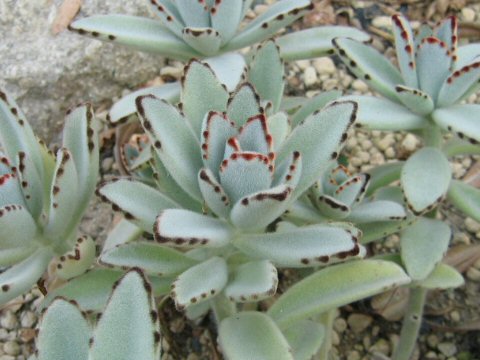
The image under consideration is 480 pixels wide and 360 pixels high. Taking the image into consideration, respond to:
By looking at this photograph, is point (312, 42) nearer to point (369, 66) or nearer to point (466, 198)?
point (369, 66)

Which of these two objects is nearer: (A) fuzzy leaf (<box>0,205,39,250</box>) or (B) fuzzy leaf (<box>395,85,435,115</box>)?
(A) fuzzy leaf (<box>0,205,39,250</box>)

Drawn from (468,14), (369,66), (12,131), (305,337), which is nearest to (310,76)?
(468,14)

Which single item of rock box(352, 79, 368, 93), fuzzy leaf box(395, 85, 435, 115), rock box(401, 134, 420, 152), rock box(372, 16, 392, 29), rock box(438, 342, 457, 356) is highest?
fuzzy leaf box(395, 85, 435, 115)

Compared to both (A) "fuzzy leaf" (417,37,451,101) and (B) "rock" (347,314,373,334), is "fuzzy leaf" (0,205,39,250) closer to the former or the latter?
(A) "fuzzy leaf" (417,37,451,101)

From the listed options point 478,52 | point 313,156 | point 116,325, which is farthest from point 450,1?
point 116,325

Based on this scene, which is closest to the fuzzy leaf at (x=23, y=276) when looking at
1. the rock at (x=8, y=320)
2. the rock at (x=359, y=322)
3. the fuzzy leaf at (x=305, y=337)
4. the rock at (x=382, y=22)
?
the fuzzy leaf at (x=305, y=337)

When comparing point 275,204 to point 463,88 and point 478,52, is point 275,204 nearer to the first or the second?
point 463,88

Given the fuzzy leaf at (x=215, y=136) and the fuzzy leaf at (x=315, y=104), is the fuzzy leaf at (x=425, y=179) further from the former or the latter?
the fuzzy leaf at (x=215, y=136)

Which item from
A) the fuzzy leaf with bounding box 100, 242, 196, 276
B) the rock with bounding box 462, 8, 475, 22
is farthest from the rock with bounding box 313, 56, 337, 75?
the fuzzy leaf with bounding box 100, 242, 196, 276
